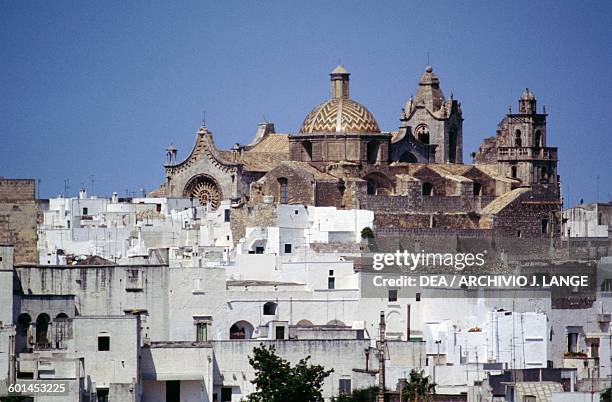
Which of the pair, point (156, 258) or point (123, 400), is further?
point (156, 258)

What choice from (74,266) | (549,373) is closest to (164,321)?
(74,266)

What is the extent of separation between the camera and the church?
73.8 m

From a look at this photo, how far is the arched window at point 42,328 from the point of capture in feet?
190

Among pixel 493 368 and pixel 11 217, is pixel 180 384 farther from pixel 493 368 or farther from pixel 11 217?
pixel 11 217

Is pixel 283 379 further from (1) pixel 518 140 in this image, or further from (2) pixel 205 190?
(1) pixel 518 140

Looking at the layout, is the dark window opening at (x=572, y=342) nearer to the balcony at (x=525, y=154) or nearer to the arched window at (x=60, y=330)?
the arched window at (x=60, y=330)

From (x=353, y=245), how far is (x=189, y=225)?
733 cm

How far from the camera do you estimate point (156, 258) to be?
65.9m

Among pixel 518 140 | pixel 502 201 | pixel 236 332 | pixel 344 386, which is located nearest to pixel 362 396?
pixel 344 386

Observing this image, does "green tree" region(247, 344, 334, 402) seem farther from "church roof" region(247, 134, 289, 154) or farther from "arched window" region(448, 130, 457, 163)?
"arched window" region(448, 130, 457, 163)

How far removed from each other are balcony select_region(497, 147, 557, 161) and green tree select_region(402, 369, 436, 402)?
28159 millimetres

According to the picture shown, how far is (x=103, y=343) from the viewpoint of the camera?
179ft

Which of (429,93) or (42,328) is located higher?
(429,93)

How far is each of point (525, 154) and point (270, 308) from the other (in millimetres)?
20868
